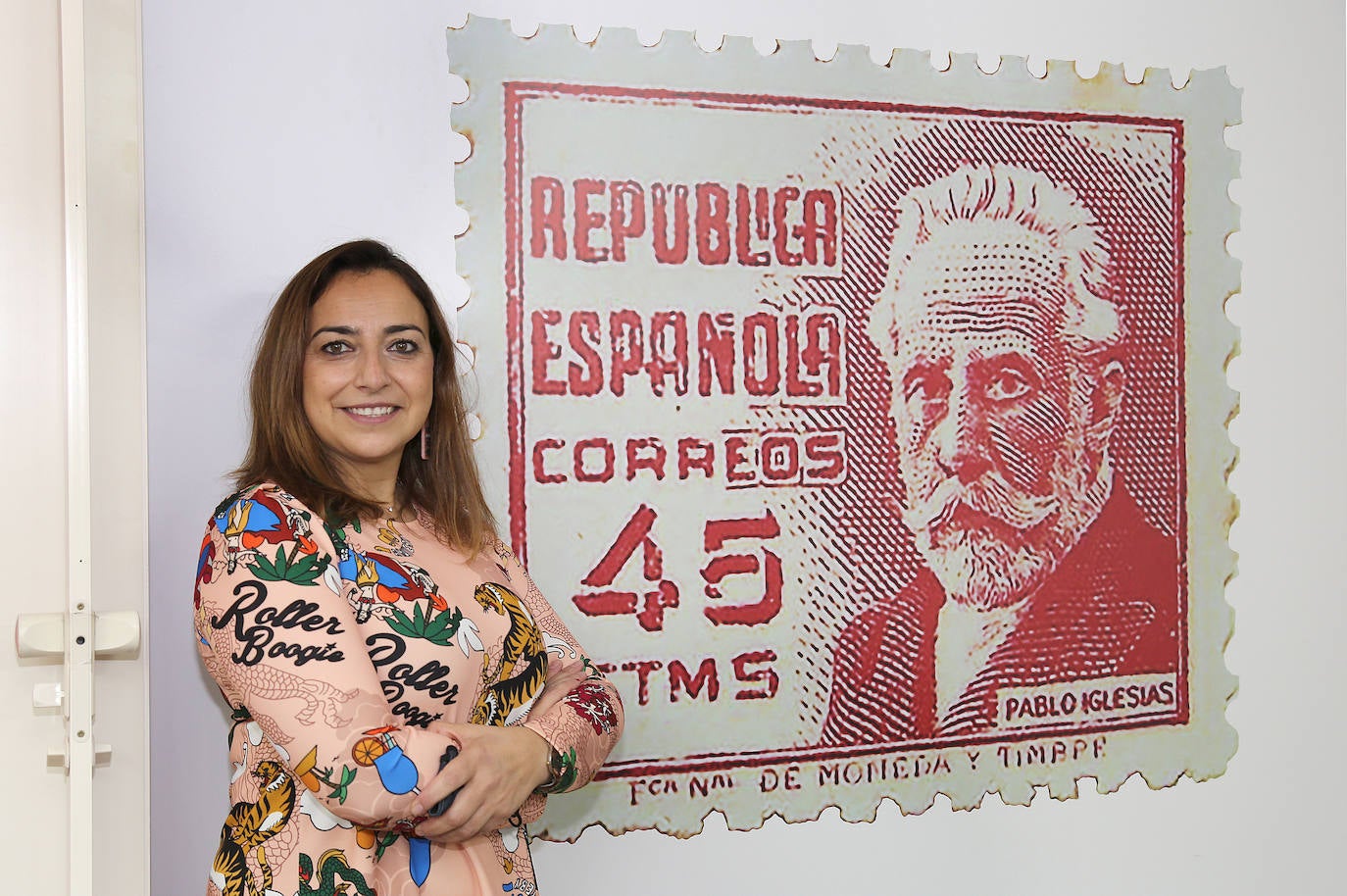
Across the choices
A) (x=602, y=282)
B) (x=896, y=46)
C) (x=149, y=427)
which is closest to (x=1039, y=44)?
(x=896, y=46)

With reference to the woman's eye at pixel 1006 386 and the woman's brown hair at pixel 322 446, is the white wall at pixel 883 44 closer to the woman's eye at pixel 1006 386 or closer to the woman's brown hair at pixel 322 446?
the woman's brown hair at pixel 322 446

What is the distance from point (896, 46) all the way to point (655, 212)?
0.49 m

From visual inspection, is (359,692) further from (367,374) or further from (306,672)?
(367,374)

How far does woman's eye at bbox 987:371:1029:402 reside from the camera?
1.92 m

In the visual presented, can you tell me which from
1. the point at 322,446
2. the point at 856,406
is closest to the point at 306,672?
the point at 322,446

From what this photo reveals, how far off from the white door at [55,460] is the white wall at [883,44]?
278 mm

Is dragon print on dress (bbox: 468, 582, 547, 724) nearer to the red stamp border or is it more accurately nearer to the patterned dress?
the patterned dress

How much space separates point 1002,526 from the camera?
1930mm

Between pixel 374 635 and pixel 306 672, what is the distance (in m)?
0.11

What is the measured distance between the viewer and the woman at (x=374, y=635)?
121 centimetres

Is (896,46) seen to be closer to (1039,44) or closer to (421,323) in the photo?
(1039,44)

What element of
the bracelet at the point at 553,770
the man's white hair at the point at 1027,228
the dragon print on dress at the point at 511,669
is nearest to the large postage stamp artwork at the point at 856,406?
the man's white hair at the point at 1027,228

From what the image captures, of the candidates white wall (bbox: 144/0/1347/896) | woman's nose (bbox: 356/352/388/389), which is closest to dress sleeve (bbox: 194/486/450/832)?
woman's nose (bbox: 356/352/388/389)

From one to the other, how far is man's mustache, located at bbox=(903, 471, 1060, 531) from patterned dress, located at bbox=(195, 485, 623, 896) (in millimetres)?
656
